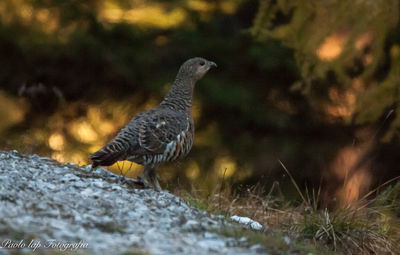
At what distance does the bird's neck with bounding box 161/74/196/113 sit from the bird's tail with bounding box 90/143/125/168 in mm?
1178

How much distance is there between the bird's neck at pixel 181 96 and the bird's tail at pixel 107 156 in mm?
1178

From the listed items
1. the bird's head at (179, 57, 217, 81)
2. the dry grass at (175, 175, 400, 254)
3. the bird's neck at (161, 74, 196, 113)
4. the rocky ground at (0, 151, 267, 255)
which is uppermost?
the bird's head at (179, 57, 217, 81)

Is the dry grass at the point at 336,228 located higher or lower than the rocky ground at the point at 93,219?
lower

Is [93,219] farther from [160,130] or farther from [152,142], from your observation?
[160,130]

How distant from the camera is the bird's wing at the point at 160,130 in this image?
20.0ft

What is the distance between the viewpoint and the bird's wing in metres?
6.09

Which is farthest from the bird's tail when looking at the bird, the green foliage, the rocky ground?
the green foliage

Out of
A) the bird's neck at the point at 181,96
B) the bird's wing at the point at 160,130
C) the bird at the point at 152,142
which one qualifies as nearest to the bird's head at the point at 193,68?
the bird's neck at the point at 181,96

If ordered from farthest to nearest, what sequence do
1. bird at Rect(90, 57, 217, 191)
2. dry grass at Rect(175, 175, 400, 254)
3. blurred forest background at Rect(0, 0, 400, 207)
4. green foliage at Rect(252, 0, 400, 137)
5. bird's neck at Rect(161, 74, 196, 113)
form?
blurred forest background at Rect(0, 0, 400, 207), green foliage at Rect(252, 0, 400, 137), bird's neck at Rect(161, 74, 196, 113), bird at Rect(90, 57, 217, 191), dry grass at Rect(175, 175, 400, 254)

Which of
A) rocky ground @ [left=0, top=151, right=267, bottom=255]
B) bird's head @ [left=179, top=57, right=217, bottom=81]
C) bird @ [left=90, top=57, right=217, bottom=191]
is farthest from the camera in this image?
bird's head @ [left=179, top=57, right=217, bottom=81]

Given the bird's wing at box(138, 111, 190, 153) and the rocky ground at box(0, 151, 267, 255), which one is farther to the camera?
the bird's wing at box(138, 111, 190, 153)

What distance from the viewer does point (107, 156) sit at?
5836 millimetres

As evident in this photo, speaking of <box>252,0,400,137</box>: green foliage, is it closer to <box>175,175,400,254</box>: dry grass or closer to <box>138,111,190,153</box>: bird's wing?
<box>175,175,400,254</box>: dry grass

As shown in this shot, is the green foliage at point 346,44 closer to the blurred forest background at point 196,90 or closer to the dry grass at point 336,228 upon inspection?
the blurred forest background at point 196,90
